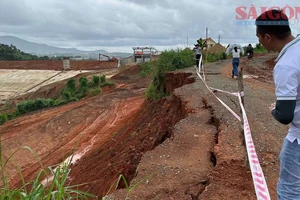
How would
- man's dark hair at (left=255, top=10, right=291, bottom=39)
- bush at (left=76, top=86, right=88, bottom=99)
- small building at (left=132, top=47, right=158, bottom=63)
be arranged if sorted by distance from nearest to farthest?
man's dark hair at (left=255, top=10, right=291, bottom=39) → bush at (left=76, top=86, right=88, bottom=99) → small building at (left=132, top=47, right=158, bottom=63)

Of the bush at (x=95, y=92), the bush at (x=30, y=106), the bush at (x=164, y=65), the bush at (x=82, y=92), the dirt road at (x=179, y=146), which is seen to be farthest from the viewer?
the bush at (x=82, y=92)

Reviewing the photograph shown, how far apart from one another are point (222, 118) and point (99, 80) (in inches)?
932

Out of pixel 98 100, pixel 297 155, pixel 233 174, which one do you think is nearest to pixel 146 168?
pixel 233 174

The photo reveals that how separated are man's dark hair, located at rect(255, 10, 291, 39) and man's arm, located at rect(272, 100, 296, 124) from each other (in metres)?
0.49

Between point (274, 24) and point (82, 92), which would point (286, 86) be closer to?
point (274, 24)

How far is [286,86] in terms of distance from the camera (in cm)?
205

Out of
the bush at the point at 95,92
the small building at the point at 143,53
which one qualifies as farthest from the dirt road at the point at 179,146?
the small building at the point at 143,53

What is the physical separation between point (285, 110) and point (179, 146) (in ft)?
10.7

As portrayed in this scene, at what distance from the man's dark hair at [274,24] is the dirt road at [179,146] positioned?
1.83 metres

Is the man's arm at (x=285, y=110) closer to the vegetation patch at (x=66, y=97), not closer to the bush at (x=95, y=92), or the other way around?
the vegetation patch at (x=66, y=97)

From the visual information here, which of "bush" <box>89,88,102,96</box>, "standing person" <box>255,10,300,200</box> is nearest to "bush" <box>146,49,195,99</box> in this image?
"bush" <box>89,88,102,96</box>

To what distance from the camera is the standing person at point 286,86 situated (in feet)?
6.73

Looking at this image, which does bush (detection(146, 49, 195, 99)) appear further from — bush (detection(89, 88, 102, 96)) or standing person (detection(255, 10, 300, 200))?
standing person (detection(255, 10, 300, 200))

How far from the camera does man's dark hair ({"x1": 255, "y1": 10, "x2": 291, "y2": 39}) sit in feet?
7.41
